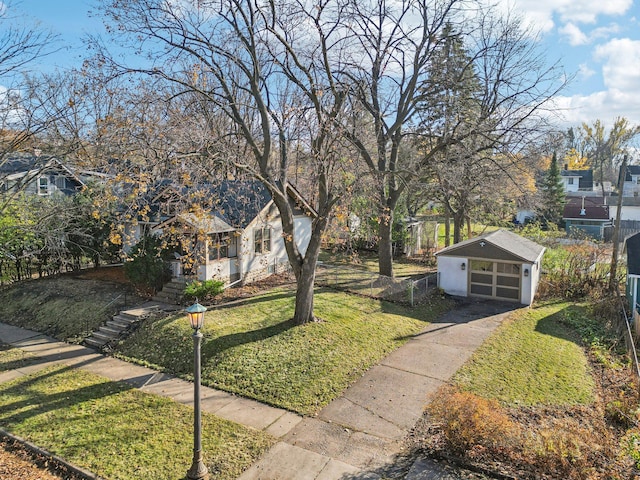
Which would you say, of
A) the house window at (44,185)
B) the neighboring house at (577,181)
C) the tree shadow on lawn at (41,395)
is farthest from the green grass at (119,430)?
the neighboring house at (577,181)

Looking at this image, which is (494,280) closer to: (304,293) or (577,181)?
(304,293)

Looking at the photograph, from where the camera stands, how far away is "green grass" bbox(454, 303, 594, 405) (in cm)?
1012

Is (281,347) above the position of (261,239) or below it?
below

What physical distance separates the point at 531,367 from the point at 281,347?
7.18 metres

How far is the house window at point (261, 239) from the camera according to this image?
20.3 m

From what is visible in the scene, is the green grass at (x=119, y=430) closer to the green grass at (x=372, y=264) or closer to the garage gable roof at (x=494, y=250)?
the garage gable roof at (x=494, y=250)

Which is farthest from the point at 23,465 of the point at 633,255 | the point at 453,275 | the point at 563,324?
the point at 633,255

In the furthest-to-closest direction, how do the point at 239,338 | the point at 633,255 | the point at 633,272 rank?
the point at 633,255, the point at 633,272, the point at 239,338

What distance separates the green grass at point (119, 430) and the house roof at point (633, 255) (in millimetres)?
15581

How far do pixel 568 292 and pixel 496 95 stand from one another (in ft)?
33.0

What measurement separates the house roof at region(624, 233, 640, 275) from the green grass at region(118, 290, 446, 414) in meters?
8.01

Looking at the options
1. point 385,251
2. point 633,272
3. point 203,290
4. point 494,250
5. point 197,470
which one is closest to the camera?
point 197,470

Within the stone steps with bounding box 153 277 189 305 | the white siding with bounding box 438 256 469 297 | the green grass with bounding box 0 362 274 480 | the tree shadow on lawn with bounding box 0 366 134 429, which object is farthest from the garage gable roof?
the tree shadow on lawn with bounding box 0 366 134 429

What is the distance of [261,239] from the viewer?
2048 centimetres
